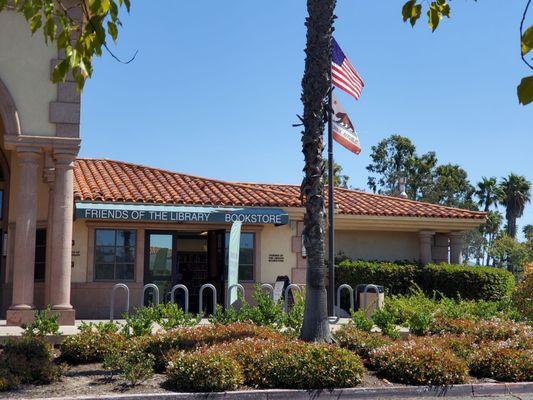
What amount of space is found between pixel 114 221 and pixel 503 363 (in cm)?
1057

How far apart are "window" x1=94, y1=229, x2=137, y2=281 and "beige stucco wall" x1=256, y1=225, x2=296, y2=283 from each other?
3.44m

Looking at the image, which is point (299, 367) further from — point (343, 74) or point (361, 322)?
point (343, 74)

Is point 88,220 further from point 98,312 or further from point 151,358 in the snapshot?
point 151,358

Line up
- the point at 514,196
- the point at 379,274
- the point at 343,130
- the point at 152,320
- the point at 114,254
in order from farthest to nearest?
the point at 514,196 → the point at 379,274 → the point at 114,254 → the point at 343,130 → the point at 152,320

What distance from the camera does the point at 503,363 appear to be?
388 inches

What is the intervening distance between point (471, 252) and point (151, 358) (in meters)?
51.4

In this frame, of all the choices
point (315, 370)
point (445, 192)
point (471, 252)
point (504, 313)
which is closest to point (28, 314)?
point (315, 370)

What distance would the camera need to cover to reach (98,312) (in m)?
16.8

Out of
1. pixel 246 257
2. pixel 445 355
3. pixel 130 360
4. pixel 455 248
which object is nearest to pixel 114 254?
pixel 246 257

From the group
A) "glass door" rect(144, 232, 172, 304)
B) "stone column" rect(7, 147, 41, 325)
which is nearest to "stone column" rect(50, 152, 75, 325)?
"stone column" rect(7, 147, 41, 325)

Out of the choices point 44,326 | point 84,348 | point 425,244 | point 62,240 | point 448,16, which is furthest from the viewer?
point 425,244

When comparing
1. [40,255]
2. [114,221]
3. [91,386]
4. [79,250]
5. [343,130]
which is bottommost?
[91,386]

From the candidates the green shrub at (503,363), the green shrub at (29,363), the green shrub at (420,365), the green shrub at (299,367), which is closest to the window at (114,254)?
the green shrub at (29,363)

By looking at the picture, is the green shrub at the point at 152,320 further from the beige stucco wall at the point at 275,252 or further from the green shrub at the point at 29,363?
the beige stucco wall at the point at 275,252
